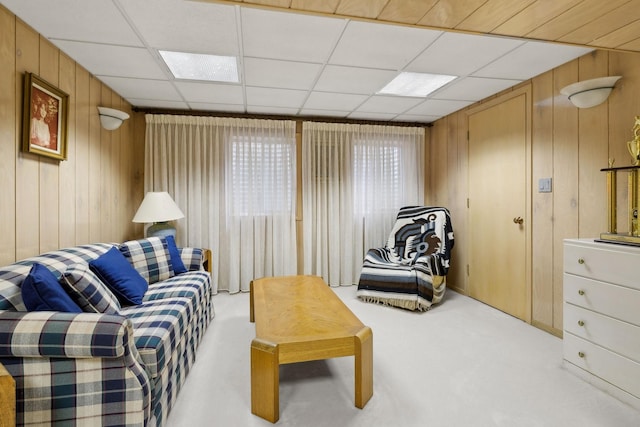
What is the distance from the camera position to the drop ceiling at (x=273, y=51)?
6.30ft

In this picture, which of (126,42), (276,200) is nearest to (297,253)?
(276,200)

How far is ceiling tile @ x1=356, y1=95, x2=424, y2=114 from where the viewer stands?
350 centimetres

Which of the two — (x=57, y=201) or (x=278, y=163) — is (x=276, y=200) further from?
(x=57, y=201)

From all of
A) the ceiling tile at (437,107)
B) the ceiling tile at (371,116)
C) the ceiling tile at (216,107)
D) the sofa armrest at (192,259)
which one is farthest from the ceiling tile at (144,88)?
the ceiling tile at (437,107)

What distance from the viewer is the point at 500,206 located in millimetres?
3346

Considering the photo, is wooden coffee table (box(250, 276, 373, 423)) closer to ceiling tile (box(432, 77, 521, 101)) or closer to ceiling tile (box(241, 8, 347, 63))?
ceiling tile (box(241, 8, 347, 63))

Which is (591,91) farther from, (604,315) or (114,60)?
(114,60)

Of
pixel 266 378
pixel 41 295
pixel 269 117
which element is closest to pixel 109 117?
pixel 269 117

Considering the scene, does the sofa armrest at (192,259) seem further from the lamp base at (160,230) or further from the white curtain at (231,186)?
the white curtain at (231,186)

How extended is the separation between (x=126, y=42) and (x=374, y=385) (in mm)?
2870

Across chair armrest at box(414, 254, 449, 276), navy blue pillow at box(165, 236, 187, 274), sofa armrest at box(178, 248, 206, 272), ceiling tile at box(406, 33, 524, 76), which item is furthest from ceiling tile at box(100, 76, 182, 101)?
chair armrest at box(414, 254, 449, 276)

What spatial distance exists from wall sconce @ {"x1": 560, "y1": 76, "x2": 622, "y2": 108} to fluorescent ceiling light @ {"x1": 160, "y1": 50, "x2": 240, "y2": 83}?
8.38ft

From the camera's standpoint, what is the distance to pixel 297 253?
4.34 metres

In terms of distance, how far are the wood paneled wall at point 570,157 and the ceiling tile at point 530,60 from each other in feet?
0.35
